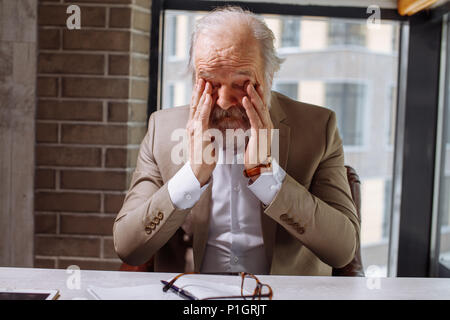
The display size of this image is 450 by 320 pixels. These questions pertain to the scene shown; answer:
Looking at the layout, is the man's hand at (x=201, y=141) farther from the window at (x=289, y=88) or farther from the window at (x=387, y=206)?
the window at (x=387, y=206)

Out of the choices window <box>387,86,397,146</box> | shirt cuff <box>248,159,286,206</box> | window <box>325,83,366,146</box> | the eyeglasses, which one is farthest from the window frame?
the eyeglasses

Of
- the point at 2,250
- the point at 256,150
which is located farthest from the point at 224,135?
the point at 2,250

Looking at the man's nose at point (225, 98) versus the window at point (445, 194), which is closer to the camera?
the man's nose at point (225, 98)

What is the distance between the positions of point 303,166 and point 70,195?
1039 mm

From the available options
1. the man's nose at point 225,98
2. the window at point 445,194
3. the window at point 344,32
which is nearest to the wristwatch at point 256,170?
the man's nose at point 225,98

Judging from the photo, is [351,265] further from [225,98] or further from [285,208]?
[225,98]

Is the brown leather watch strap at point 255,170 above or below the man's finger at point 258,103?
below

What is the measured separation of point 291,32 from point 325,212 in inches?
42.0

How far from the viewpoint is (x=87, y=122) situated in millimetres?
1802

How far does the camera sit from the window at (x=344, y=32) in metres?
1.96

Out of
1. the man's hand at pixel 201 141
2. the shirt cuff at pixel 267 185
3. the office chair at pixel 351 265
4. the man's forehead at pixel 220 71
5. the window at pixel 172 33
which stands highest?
the window at pixel 172 33

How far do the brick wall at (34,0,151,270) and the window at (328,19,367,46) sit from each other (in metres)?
0.83

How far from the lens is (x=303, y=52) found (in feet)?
6.49

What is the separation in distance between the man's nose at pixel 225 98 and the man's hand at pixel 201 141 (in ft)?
0.09
